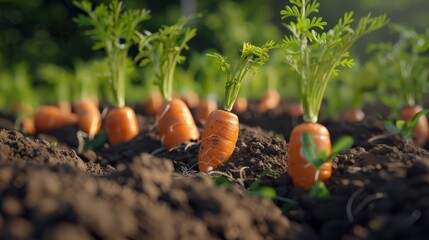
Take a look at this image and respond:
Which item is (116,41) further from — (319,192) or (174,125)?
(319,192)

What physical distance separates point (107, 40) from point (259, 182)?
85.2 inches

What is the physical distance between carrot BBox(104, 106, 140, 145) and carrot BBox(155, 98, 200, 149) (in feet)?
1.61

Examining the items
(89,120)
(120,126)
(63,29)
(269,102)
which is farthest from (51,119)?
A: (63,29)

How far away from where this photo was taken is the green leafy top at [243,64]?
124 inches

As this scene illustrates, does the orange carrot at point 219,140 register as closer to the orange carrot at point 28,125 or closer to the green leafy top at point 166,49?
the green leafy top at point 166,49

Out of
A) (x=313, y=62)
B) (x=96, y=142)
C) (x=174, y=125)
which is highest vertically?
(x=313, y=62)

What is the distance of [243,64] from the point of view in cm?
330

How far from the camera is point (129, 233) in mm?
1896

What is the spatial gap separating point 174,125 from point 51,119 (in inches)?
113

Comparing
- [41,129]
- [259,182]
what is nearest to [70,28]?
[41,129]

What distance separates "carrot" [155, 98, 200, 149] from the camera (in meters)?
4.14

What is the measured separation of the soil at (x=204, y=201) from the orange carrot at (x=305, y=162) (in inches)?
2.4

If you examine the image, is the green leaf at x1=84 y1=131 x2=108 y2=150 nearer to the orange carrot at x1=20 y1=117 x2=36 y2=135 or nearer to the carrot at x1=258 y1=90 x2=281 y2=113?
the orange carrot at x1=20 y1=117 x2=36 y2=135

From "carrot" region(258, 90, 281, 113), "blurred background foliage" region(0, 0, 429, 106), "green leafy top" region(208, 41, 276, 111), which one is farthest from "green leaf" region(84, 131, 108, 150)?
"blurred background foliage" region(0, 0, 429, 106)
